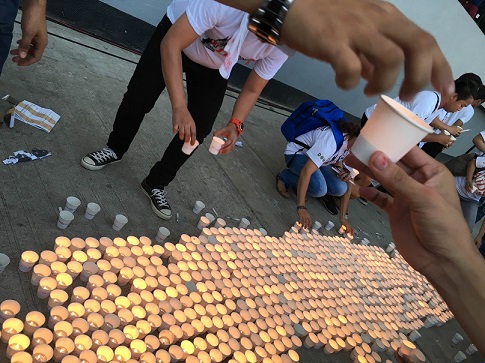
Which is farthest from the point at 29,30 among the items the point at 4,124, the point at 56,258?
the point at 56,258

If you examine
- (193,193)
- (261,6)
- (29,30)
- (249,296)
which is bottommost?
(193,193)

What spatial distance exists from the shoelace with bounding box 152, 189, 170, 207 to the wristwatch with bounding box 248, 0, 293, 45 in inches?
51.4

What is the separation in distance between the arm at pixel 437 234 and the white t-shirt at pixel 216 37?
803mm

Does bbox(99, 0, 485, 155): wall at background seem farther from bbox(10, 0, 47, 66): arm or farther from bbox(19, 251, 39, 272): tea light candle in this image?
bbox(19, 251, 39, 272): tea light candle

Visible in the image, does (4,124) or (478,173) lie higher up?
(478,173)

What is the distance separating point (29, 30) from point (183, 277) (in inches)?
41.6

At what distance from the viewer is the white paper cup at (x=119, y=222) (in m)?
1.65

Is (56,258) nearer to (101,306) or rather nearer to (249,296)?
(101,306)

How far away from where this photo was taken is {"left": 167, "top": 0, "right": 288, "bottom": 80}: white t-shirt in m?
1.49

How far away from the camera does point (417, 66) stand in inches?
25.6

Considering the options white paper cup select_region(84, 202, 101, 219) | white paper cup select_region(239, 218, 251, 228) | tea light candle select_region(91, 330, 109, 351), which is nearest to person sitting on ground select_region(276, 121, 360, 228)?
white paper cup select_region(239, 218, 251, 228)

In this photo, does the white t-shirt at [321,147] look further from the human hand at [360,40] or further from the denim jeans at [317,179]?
the human hand at [360,40]

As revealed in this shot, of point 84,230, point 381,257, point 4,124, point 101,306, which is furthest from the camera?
point 381,257

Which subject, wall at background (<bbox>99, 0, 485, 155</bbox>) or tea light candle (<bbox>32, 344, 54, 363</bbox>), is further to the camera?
wall at background (<bbox>99, 0, 485, 155</bbox>)
